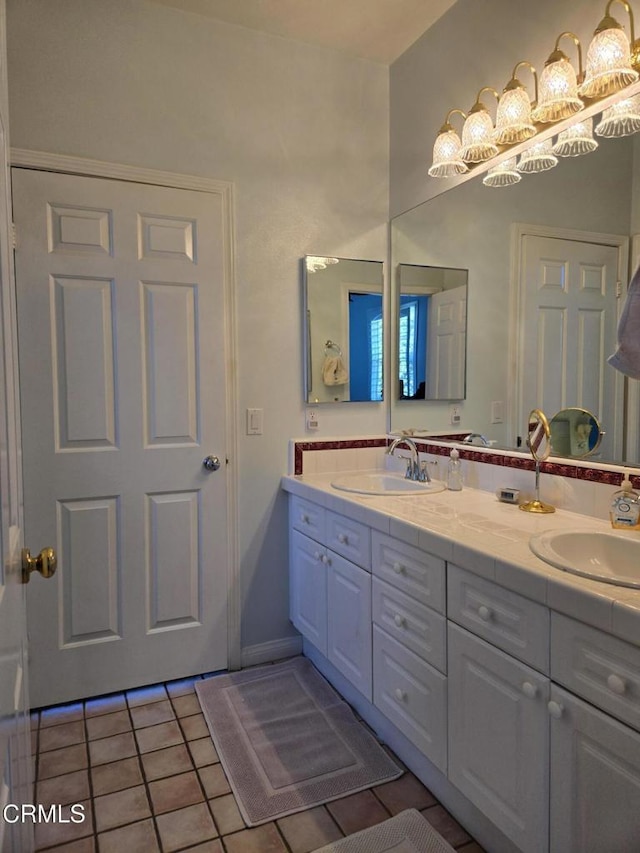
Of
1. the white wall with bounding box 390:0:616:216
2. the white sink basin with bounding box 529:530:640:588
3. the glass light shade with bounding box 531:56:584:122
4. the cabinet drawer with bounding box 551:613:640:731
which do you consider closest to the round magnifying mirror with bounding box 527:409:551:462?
the white sink basin with bounding box 529:530:640:588

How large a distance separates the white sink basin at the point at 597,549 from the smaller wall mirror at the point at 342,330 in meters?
1.36

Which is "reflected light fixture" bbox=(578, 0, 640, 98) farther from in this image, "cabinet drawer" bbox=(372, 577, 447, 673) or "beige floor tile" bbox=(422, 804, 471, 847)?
"beige floor tile" bbox=(422, 804, 471, 847)

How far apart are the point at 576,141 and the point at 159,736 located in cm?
242

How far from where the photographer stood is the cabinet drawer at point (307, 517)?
2.24 metres

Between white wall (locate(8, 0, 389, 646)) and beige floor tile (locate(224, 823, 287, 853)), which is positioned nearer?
beige floor tile (locate(224, 823, 287, 853))

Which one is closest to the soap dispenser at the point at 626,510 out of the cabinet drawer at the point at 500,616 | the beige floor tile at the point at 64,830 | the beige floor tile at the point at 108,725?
the cabinet drawer at the point at 500,616

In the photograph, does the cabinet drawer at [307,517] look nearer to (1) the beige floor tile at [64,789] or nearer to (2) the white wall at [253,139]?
(2) the white wall at [253,139]

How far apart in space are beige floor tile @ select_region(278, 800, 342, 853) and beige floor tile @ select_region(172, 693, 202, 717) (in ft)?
2.19

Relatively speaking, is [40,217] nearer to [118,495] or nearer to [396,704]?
[118,495]

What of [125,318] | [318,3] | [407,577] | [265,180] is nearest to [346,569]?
[407,577]

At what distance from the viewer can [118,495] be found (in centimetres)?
225

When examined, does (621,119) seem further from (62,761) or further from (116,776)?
(62,761)

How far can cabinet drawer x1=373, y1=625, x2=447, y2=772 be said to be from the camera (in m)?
1.53

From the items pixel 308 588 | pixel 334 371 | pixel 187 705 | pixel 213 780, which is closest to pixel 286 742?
pixel 213 780
